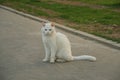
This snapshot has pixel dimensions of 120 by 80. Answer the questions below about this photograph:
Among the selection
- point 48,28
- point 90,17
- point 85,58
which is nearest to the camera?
point 48,28

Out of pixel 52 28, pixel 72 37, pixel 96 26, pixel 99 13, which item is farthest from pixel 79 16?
A: pixel 52 28

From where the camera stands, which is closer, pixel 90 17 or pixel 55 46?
pixel 55 46

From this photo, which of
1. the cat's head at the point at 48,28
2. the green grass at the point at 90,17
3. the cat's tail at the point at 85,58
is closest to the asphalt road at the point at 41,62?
the cat's tail at the point at 85,58

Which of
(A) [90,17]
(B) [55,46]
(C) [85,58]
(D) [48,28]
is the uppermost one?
(D) [48,28]

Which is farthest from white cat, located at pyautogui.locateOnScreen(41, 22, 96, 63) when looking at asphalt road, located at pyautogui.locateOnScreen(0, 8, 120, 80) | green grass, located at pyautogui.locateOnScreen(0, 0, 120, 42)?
green grass, located at pyautogui.locateOnScreen(0, 0, 120, 42)

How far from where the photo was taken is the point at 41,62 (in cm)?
955

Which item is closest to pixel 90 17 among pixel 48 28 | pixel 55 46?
pixel 55 46

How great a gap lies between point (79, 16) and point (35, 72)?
31.4ft

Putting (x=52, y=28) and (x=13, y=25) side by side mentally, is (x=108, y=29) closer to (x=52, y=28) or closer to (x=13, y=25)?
(x=13, y=25)

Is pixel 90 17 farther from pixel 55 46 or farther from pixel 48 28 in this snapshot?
pixel 48 28

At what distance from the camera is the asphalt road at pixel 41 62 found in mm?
8305

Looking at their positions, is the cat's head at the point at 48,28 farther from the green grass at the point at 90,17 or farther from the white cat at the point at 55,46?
the green grass at the point at 90,17

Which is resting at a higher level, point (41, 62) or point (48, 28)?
point (48, 28)

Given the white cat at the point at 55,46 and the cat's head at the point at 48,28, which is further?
the white cat at the point at 55,46
